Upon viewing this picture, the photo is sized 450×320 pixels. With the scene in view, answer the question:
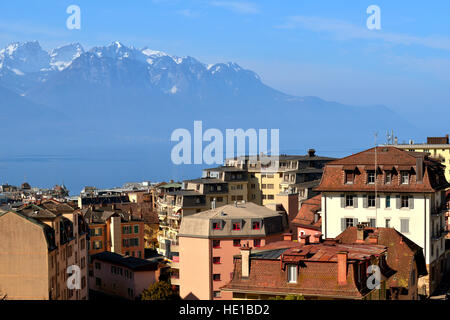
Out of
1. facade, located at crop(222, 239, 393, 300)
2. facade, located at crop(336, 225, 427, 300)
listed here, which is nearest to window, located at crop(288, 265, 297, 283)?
facade, located at crop(222, 239, 393, 300)

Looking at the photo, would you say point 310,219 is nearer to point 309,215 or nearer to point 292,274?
point 309,215

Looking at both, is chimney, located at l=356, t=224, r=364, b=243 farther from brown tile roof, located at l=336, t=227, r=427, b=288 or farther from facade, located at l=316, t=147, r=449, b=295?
facade, located at l=316, t=147, r=449, b=295

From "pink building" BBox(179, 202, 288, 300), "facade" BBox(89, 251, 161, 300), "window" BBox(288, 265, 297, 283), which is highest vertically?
"window" BBox(288, 265, 297, 283)

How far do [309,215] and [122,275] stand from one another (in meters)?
23.8

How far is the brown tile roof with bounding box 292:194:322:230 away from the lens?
6675cm

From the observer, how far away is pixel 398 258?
41.9m

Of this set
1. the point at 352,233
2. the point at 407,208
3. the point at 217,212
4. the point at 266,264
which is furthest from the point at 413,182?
the point at 266,264

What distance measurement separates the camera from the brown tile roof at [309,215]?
2628 inches

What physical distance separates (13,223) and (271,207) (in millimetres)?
30306

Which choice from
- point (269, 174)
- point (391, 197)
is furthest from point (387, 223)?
point (269, 174)

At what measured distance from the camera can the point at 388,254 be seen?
4206cm

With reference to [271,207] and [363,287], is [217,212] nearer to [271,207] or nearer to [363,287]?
[271,207]

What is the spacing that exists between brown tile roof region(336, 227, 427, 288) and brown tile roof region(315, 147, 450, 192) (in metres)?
12.8
